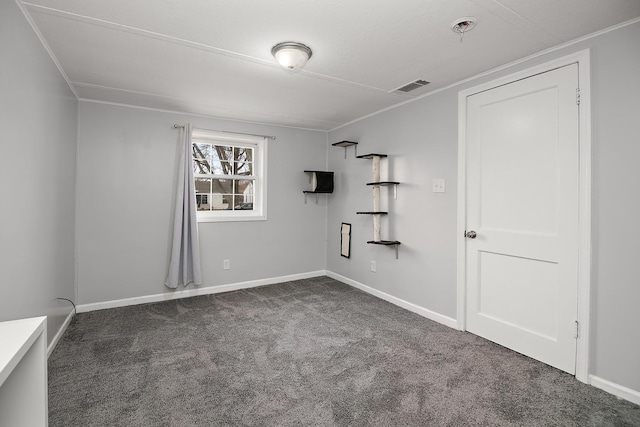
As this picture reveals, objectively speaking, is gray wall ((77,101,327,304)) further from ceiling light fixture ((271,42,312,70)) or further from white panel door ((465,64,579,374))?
white panel door ((465,64,579,374))

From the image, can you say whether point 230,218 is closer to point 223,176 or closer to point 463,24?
point 223,176

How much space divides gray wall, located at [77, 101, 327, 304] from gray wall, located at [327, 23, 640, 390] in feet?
3.09

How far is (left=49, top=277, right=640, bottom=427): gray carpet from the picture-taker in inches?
70.7

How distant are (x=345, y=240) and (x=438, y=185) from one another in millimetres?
1774

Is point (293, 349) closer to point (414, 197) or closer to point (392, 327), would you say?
point (392, 327)

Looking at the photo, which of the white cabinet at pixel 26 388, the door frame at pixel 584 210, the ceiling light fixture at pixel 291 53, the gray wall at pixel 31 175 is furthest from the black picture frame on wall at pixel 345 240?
the white cabinet at pixel 26 388

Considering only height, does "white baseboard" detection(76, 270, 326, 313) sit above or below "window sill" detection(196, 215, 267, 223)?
below

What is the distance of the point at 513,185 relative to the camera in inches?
100.0

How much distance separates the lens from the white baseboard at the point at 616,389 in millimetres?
1904

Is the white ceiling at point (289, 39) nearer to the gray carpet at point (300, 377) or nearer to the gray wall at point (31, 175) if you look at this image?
the gray wall at point (31, 175)

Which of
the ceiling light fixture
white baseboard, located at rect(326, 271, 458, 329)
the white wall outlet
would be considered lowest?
white baseboard, located at rect(326, 271, 458, 329)

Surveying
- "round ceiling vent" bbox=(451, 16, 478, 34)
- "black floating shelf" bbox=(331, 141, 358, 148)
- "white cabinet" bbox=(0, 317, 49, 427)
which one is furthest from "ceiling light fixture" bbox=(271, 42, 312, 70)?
"white cabinet" bbox=(0, 317, 49, 427)

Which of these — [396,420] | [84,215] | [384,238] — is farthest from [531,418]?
[84,215]

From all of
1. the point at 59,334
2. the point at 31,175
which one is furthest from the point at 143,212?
the point at 31,175
